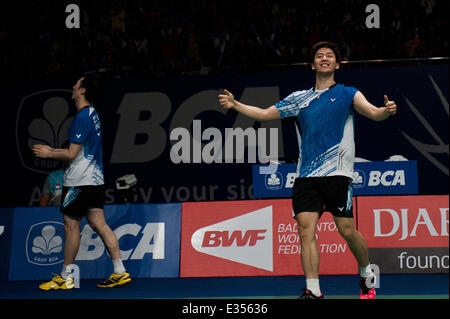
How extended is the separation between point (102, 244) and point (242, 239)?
5.67 feet

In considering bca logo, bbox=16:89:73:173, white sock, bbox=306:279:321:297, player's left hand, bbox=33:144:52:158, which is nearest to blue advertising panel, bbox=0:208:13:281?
player's left hand, bbox=33:144:52:158

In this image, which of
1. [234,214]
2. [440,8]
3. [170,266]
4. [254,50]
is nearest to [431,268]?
[234,214]

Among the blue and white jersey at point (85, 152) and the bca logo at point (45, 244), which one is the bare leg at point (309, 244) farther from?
the bca logo at point (45, 244)

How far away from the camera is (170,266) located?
768 cm

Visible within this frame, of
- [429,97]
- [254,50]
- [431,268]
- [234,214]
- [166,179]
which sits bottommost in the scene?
[431,268]

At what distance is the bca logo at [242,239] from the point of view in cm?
755

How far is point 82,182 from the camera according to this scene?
6332 millimetres

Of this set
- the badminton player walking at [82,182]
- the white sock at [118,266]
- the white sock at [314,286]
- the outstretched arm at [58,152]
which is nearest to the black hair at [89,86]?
the badminton player walking at [82,182]

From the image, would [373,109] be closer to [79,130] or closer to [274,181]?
[79,130]

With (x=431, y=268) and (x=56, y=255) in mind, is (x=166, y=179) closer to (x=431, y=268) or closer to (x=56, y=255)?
(x=56, y=255)

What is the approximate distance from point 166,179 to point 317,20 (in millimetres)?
4261

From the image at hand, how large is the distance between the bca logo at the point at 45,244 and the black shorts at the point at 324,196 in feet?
13.2

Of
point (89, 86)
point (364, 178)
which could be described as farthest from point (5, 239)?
point (364, 178)

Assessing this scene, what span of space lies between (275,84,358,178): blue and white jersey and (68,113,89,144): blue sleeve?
2.41 meters
